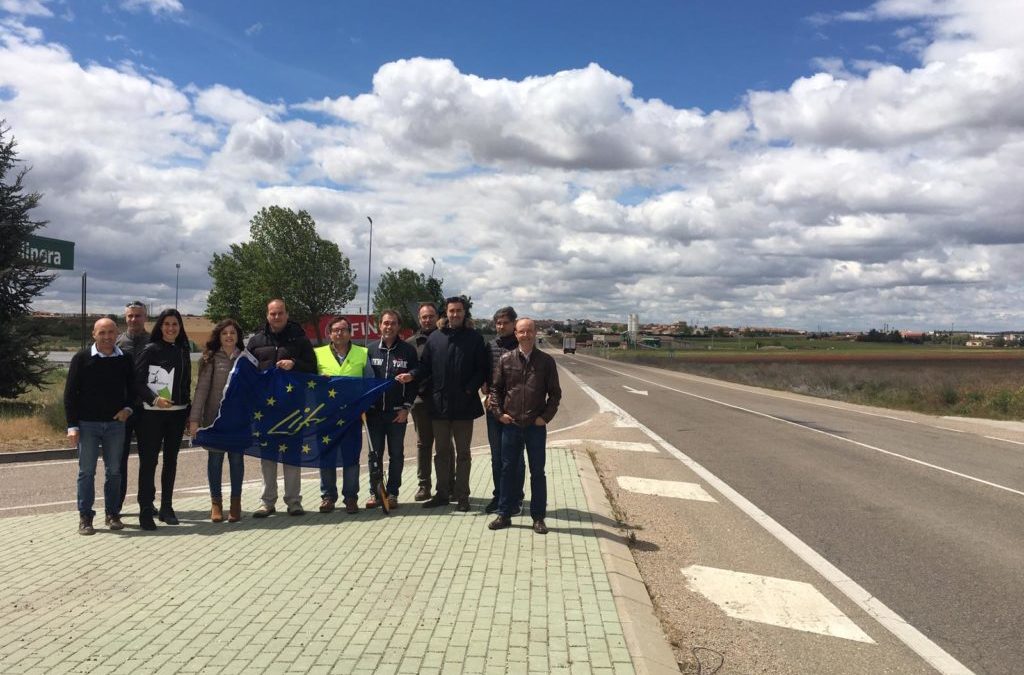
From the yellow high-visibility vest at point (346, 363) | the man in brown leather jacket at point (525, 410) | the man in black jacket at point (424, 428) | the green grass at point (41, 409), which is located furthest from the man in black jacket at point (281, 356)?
the green grass at point (41, 409)

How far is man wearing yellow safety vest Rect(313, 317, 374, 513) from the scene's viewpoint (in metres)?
7.71

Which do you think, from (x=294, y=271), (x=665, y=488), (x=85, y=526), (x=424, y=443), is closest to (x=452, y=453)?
(x=424, y=443)

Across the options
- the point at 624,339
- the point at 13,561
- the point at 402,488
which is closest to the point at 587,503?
the point at 402,488

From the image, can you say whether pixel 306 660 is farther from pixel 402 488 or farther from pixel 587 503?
pixel 402 488

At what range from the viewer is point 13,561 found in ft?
20.0

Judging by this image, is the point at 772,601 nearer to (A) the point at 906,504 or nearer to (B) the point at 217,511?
(A) the point at 906,504

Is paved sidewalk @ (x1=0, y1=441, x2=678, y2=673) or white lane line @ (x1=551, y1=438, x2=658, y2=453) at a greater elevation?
paved sidewalk @ (x1=0, y1=441, x2=678, y2=673)

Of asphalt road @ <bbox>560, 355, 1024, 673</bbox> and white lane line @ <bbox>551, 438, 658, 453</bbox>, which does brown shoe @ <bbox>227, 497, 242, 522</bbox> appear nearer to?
asphalt road @ <bbox>560, 355, 1024, 673</bbox>

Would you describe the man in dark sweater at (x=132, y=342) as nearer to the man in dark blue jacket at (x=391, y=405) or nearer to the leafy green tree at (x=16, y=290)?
the man in dark blue jacket at (x=391, y=405)

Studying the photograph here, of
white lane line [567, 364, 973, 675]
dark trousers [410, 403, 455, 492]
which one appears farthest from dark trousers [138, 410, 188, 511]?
white lane line [567, 364, 973, 675]

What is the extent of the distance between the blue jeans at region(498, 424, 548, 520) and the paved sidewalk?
0.82 feet

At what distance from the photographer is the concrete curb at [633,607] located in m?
4.20

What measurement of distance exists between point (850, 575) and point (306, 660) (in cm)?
428

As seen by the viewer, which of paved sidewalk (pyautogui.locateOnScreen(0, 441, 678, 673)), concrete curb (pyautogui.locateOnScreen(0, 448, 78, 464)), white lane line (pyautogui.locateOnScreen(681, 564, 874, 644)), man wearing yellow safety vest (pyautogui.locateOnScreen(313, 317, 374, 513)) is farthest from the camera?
concrete curb (pyautogui.locateOnScreen(0, 448, 78, 464))
